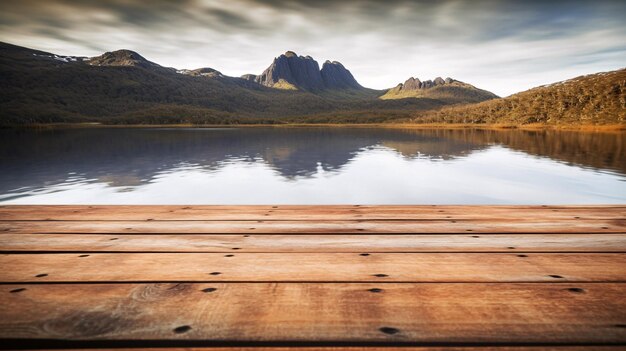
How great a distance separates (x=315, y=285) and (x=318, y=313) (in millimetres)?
298

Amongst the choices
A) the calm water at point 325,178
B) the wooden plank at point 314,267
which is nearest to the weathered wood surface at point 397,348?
the wooden plank at point 314,267

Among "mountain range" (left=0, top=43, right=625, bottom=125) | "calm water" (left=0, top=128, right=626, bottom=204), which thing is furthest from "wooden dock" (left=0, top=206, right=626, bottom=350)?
"mountain range" (left=0, top=43, right=625, bottom=125)

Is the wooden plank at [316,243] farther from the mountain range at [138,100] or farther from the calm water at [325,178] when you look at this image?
the mountain range at [138,100]

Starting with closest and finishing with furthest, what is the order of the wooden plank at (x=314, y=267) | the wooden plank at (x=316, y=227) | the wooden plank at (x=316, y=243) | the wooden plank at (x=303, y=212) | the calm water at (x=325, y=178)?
the wooden plank at (x=314, y=267)
the wooden plank at (x=316, y=243)
the wooden plank at (x=316, y=227)
the wooden plank at (x=303, y=212)
the calm water at (x=325, y=178)

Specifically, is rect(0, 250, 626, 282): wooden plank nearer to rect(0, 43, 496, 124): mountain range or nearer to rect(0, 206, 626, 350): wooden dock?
rect(0, 206, 626, 350): wooden dock

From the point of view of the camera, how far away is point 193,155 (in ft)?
77.3

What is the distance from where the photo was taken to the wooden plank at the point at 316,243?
2535 mm

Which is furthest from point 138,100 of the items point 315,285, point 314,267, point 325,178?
Answer: point 315,285

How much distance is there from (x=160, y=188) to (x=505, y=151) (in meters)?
21.2

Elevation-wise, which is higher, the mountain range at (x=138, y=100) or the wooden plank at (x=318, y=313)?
the mountain range at (x=138, y=100)

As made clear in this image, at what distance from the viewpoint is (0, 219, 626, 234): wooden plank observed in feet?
10.0

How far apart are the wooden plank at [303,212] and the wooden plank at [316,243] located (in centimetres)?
73

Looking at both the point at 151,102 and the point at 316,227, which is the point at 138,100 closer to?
the point at 151,102

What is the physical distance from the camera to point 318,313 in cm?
160
